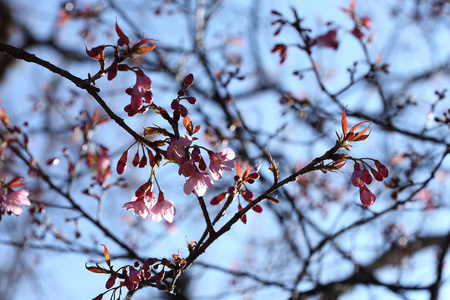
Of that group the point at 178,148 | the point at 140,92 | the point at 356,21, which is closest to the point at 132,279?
the point at 178,148

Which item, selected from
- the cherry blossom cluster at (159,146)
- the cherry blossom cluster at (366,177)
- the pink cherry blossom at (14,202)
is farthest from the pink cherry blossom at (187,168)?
the pink cherry blossom at (14,202)

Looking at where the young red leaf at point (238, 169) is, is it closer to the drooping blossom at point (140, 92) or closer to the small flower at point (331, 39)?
the drooping blossom at point (140, 92)

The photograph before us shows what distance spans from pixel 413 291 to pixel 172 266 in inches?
69.8

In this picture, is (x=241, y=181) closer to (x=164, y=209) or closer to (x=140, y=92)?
(x=164, y=209)

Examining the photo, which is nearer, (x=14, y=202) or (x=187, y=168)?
(x=187, y=168)

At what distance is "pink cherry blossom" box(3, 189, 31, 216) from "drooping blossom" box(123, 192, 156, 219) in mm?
529

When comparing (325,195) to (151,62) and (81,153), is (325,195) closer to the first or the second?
(151,62)

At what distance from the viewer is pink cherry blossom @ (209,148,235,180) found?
1.41m

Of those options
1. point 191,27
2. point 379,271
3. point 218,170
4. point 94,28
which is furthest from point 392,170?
point 94,28

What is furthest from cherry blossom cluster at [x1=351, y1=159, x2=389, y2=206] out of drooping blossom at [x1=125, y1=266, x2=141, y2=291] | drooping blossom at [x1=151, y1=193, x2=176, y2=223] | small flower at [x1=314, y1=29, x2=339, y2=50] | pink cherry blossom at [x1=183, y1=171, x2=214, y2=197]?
small flower at [x1=314, y1=29, x2=339, y2=50]

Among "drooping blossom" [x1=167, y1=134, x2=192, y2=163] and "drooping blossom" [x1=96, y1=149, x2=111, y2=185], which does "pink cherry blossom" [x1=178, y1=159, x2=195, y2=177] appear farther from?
"drooping blossom" [x1=96, y1=149, x2=111, y2=185]

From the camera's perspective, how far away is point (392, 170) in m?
3.84

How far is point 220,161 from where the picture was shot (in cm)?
142

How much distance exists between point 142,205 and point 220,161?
0.31 metres
